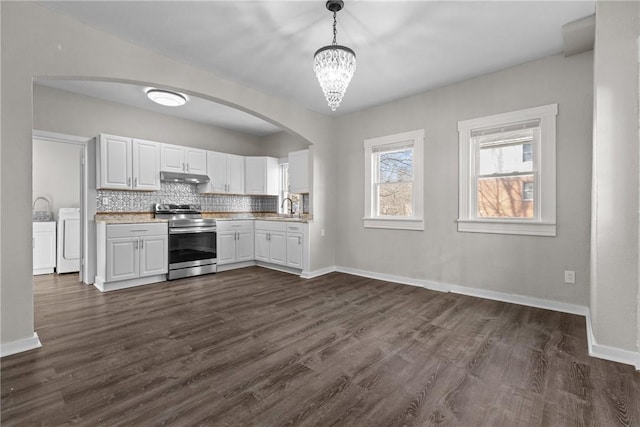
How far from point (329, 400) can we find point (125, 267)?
12.2ft

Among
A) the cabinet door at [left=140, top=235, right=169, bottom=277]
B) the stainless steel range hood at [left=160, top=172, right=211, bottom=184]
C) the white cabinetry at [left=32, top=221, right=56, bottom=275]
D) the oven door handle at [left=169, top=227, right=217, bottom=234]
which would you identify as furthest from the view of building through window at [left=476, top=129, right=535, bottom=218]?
the white cabinetry at [left=32, top=221, right=56, bottom=275]

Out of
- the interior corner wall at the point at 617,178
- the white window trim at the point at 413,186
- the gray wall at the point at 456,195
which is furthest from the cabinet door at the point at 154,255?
the interior corner wall at the point at 617,178

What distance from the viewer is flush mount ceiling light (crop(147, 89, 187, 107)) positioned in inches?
157

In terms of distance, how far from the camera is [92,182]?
4.42 metres

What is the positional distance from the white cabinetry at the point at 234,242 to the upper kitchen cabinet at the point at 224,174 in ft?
2.29

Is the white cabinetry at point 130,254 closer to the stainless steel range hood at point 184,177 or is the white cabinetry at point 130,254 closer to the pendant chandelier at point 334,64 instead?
the stainless steel range hood at point 184,177

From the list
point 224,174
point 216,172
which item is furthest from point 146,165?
point 224,174

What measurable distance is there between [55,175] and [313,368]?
608 centimetres

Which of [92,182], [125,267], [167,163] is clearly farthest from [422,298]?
[92,182]

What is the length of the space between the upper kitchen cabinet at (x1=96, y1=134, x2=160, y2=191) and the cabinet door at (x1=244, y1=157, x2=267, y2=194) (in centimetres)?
166

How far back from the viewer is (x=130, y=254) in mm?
4250

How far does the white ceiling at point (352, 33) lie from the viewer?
7.99 feet

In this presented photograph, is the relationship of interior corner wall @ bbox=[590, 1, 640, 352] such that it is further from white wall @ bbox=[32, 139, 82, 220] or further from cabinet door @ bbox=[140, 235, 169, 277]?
white wall @ bbox=[32, 139, 82, 220]

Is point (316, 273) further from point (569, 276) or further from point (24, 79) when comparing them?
point (24, 79)
